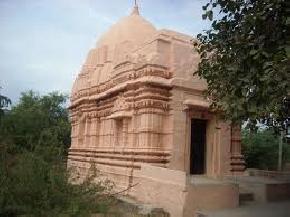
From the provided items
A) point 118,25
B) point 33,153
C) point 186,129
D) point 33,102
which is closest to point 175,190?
point 186,129

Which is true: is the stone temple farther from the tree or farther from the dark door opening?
the tree

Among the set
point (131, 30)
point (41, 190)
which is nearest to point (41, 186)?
point (41, 190)

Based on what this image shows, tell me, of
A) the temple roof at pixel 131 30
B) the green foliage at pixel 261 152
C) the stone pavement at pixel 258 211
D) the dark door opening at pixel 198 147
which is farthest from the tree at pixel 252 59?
the green foliage at pixel 261 152

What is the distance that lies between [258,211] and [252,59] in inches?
191

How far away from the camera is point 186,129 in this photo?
1238 centimetres

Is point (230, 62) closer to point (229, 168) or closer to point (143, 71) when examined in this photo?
point (143, 71)

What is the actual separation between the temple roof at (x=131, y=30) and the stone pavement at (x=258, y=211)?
889 cm

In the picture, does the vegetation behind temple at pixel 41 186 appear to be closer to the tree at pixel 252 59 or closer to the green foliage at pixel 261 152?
the tree at pixel 252 59

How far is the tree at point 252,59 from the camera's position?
6.10 m

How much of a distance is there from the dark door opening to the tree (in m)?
5.34

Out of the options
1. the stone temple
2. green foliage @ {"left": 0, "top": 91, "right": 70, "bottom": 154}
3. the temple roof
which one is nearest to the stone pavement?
the stone temple

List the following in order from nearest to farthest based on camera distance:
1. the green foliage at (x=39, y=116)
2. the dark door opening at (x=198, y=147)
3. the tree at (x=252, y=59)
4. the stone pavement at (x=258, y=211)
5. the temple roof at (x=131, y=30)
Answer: the tree at (x=252, y=59) → the stone pavement at (x=258, y=211) → the dark door opening at (x=198, y=147) → the temple roof at (x=131, y=30) → the green foliage at (x=39, y=116)

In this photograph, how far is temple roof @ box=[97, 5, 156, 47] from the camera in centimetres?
1702

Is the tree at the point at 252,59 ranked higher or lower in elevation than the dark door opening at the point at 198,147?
higher
